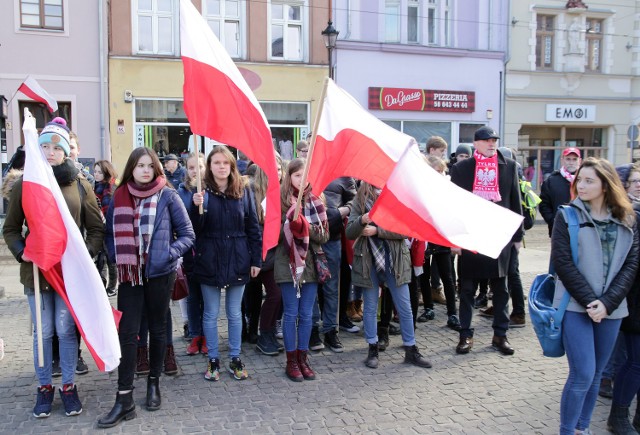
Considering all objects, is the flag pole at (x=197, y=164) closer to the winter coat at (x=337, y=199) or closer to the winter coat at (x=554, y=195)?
the winter coat at (x=337, y=199)

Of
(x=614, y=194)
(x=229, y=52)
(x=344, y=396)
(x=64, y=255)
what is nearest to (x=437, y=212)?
(x=614, y=194)

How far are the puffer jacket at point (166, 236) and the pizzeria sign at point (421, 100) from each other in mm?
15151

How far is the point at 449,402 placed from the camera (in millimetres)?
4566

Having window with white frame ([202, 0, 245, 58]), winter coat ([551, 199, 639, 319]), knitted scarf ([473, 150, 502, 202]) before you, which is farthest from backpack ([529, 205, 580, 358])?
window with white frame ([202, 0, 245, 58])

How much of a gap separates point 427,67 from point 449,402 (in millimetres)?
16560

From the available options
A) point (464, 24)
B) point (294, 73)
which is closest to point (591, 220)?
point (294, 73)

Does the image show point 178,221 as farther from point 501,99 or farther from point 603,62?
point 603,62

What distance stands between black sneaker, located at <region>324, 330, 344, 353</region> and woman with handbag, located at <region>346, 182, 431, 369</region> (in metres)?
0.48

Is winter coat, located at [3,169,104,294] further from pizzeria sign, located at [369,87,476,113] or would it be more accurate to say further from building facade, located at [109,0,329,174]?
pizzeria sign, located at [369,87,476,113]

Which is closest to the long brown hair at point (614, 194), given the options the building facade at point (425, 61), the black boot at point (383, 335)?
the black boot at point (383, 335)

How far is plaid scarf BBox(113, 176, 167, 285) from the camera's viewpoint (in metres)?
4.21

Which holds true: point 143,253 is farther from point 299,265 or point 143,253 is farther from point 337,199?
point 337,199

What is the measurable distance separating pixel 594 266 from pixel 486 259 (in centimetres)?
190

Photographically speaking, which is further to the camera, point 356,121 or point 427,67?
point 427,67
